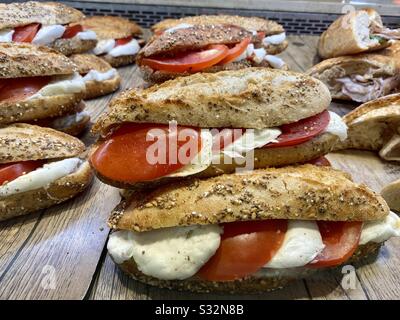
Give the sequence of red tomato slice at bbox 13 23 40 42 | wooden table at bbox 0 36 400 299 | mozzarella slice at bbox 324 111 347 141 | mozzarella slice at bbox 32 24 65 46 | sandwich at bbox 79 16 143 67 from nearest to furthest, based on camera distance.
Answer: wooden table at bbox 0 36 400 299 → mozzarella slice at bbox 324 111 347 141 → red tomato slice at bbox 13 23 40 42 → mozzarella slice at bbox 32 24 65 46 → sandwich at bbox 79 16 143 67

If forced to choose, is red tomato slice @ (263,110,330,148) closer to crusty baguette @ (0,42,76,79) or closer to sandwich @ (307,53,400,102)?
crusty baguette @ (0,42,76,79)

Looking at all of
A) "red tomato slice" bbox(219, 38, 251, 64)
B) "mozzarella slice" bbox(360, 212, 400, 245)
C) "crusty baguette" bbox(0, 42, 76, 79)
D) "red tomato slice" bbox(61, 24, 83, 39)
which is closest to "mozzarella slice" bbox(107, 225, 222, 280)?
"mozzarella slice" bbox(360, 212, 400, 245)

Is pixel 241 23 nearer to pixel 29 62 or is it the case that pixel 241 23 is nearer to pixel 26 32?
pixel 26 32

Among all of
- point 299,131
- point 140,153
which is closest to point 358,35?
point 299,131

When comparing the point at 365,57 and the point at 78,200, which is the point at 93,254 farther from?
the point at 365,57
